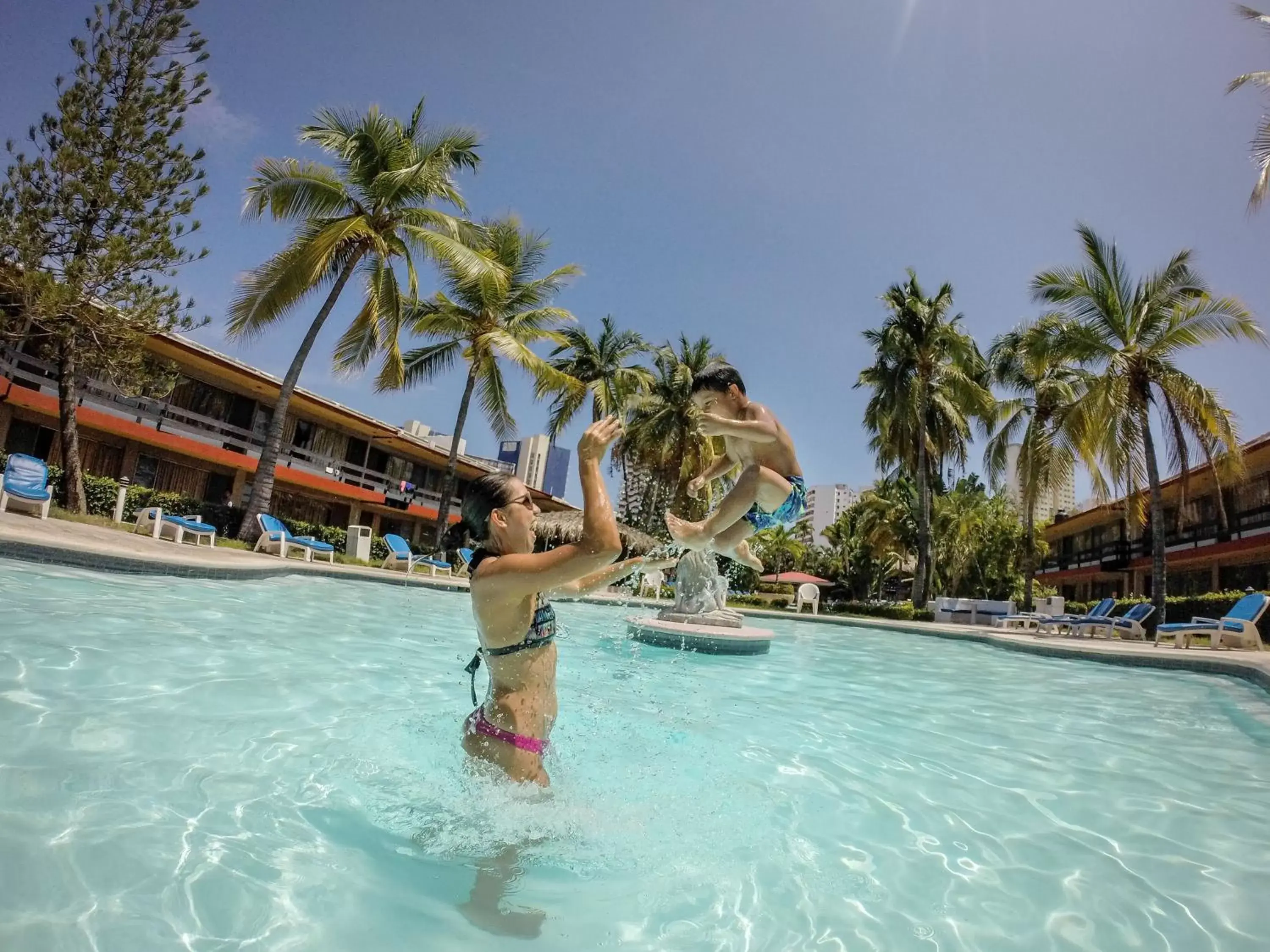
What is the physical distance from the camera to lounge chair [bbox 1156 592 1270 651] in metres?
14.4

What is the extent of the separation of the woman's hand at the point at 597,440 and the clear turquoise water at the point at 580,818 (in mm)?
1464

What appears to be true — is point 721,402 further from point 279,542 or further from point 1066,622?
point 1066,622

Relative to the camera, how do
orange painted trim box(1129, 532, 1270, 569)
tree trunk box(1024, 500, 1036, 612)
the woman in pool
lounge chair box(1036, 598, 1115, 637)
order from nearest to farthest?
1. the woman in pool
2. lounge chair box(1036, 598, 1115, 637)
3. orange painted trim box(1129, 532, 1270, 569)
4. tree trunk box(1024, 500, 1036, 612)

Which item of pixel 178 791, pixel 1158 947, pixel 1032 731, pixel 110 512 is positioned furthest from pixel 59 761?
pixel 110 512

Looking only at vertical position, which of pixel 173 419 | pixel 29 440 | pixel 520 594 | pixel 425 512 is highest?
pixel 173 419

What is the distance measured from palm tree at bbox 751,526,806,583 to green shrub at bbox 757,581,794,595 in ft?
3.43

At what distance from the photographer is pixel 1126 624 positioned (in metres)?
18.8

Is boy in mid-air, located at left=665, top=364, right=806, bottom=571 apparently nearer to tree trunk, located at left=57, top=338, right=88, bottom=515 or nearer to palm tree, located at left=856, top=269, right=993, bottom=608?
tree trunk, located at left=57, top=338, right=88, bottom=515

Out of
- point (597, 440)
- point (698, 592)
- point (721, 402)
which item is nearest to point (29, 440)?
point (698, 592)

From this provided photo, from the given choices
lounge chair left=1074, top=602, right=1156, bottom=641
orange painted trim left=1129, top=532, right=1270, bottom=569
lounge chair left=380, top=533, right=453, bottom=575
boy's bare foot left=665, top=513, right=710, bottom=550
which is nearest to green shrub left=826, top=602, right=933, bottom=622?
lounge chair left=1074, top=602, right=1156, bottom=641

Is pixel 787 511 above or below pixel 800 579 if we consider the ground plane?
below

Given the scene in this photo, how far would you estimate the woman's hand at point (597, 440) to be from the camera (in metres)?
2.44

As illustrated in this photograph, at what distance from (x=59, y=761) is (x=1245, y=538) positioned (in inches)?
1249

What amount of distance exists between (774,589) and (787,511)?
51075 mm
